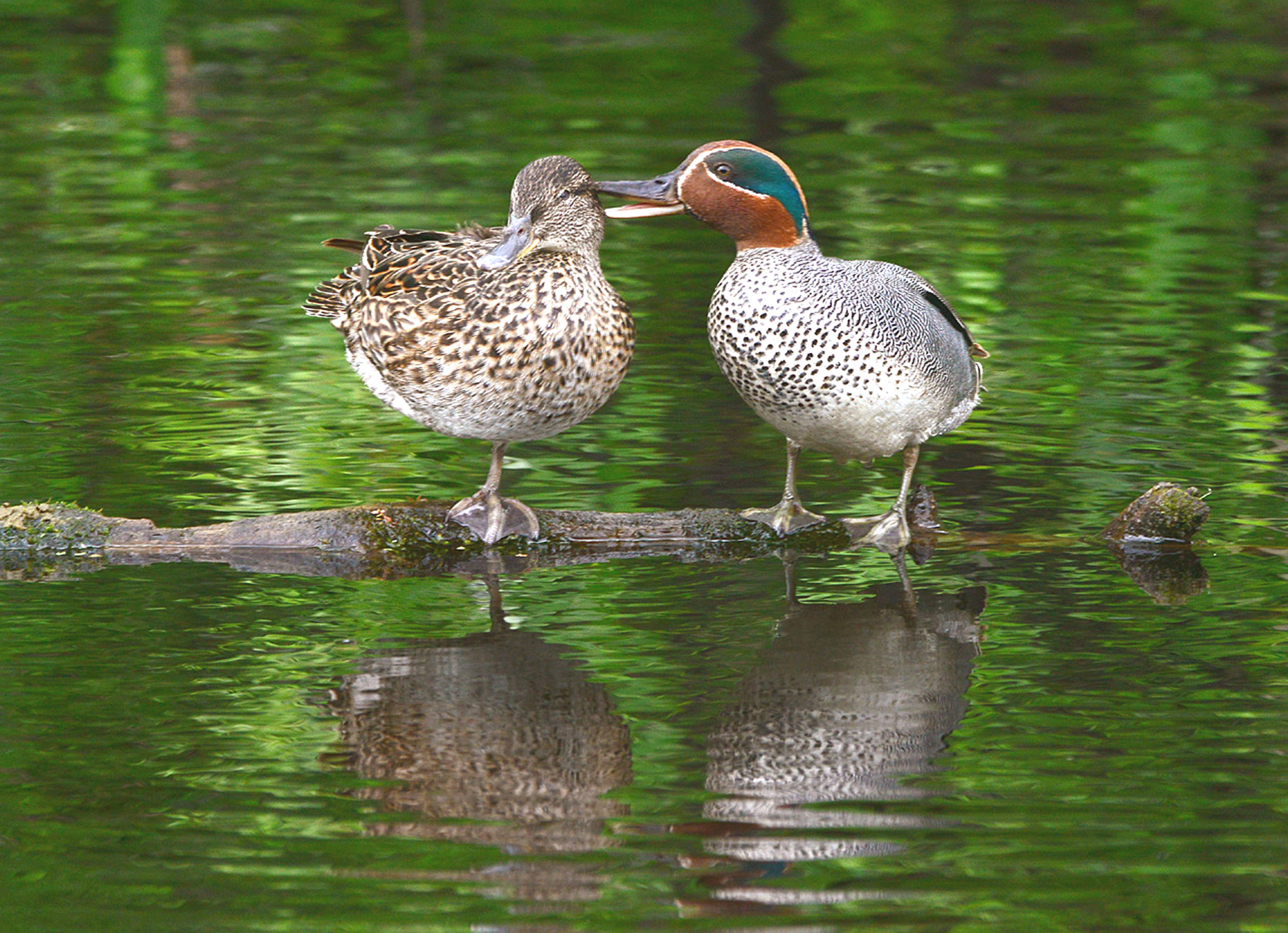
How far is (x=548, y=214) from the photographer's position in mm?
6414

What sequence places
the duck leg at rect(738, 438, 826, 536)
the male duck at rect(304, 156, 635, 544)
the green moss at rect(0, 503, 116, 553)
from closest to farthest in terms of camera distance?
the male duck at rect(304, 156, 635, 544) < the green moss at rect(0, 503, 116, 553) < the duck leg at rect(738, 438, 826, 536)

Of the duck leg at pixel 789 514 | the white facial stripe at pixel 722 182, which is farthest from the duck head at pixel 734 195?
the duck leg at pixel 789 514

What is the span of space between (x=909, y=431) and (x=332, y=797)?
2.78 m

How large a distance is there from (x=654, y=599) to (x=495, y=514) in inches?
29.1


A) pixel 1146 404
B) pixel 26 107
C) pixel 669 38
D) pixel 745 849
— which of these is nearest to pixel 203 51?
pixel 26 107

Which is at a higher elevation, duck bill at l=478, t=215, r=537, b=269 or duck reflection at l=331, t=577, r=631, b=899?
duck bill at l=478, t=215, r=537, b=269

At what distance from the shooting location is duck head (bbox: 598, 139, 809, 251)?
654cm

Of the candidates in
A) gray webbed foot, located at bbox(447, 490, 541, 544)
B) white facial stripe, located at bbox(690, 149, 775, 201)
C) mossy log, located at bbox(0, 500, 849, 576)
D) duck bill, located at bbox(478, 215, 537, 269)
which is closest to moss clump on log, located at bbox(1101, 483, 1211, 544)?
mossy log, located at bbox(0, 500, 849, 576)

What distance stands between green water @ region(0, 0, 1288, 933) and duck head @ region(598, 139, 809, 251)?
3.79 ft

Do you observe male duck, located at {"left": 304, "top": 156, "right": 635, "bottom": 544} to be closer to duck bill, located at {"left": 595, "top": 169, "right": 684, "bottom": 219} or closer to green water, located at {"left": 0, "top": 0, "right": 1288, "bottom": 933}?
duck bill, located at {"left": 595, "top": 169, "right": 684, "bottom": 219}

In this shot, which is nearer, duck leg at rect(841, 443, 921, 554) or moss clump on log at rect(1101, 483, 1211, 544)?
moss clump on log at rect(1101, 483, 1211, 544)

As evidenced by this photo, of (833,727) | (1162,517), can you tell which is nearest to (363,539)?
(833,727)

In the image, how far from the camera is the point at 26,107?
48.6ft

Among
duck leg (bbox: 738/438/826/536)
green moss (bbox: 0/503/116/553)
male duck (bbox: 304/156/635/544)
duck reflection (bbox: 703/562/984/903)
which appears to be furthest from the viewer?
duck leg (bbox: 738/438/826/536)
